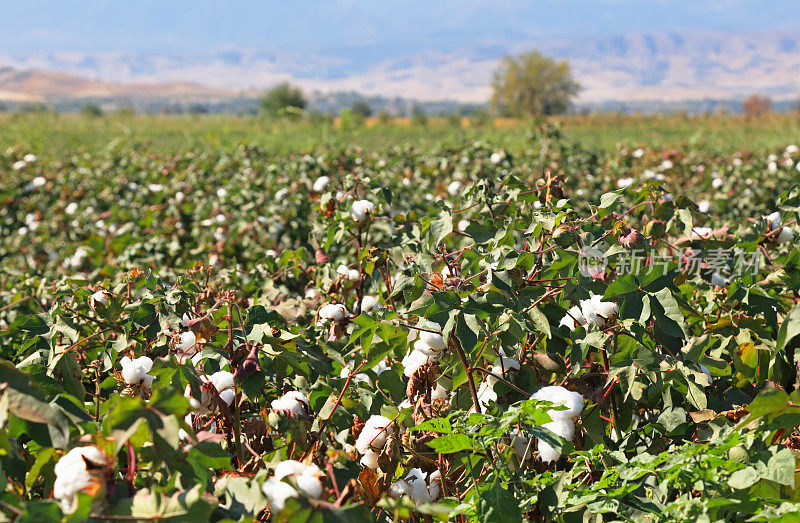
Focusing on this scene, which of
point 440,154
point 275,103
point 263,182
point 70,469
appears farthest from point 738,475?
point 275,103

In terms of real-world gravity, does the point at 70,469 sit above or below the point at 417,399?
above

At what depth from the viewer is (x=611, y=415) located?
1322mm

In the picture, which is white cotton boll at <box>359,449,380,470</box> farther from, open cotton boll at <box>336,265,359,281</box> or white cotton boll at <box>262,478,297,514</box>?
open cotton boll at <box>336,265,359,281</box>

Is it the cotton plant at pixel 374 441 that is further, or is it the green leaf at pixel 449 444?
the cotton plant at pixel 374 441

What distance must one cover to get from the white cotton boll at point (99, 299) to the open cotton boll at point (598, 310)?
3.51ft

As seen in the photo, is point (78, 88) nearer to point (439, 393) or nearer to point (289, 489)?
point (439, 393)

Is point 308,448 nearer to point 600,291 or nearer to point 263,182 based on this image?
point 600,291

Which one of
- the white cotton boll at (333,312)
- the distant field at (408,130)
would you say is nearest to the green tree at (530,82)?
the distant field at (408,130)

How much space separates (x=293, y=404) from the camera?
1.17 metres

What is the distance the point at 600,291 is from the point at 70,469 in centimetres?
97

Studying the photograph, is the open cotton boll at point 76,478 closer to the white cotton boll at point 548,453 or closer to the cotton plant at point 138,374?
the cotton plant at point 138,374

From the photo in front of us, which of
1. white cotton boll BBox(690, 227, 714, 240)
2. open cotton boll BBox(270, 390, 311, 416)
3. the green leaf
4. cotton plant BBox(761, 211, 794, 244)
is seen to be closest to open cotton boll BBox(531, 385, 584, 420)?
the green leaf

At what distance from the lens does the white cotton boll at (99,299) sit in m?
1.62

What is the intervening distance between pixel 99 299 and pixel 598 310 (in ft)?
3.62
